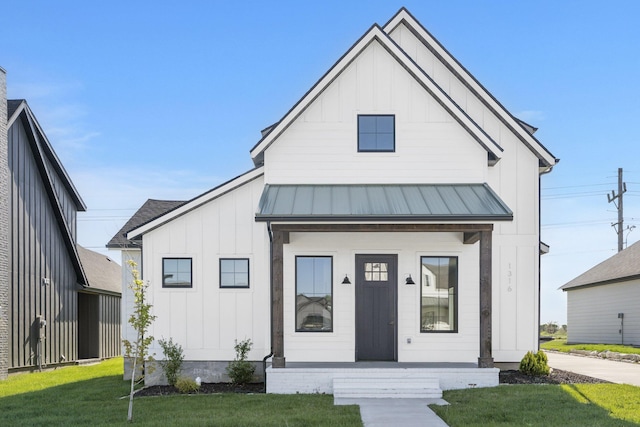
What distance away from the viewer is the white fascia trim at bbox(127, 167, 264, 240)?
15281 mm

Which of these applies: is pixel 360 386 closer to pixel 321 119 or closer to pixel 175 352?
pixel 175 352

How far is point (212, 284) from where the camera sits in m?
15.4

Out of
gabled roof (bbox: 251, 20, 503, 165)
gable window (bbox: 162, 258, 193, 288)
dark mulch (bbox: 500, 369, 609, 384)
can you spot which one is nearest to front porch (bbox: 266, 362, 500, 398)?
dark mulch (bbox: 500, 369, 609, 384)

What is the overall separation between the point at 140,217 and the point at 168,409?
26.7ft

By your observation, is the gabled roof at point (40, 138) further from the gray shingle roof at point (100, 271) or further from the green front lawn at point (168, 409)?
the green front lawn at point (168, 409)

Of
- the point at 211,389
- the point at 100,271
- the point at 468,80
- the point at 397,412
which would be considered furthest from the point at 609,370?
the point at 100,271

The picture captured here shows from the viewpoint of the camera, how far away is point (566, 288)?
34.6 meters

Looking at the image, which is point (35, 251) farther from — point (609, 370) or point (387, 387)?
point (609, 370)

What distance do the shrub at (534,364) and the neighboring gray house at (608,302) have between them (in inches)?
526

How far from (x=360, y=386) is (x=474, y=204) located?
470 cm

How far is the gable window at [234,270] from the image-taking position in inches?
606

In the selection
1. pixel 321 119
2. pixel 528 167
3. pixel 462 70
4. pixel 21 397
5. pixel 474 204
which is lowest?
pixel 21 397

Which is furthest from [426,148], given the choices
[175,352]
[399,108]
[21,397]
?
[21,397]

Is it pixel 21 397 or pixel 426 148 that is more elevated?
pixel 426 148
